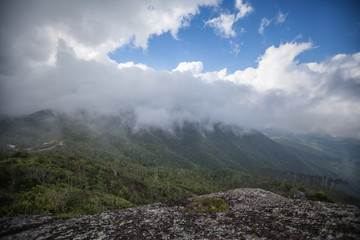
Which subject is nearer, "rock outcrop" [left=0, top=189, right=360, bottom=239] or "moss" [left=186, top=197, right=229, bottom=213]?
"rock outcrop" [left=0, top=189, right=360, bottom=239]

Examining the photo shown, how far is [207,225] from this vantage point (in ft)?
37.9

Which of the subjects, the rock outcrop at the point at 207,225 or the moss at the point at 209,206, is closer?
the rock outcrop at the point at 207,225

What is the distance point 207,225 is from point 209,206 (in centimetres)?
538

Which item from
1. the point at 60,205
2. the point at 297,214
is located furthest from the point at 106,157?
the point at 297,214

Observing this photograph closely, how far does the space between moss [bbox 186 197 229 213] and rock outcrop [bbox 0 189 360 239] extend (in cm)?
76

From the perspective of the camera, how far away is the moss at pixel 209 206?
15.5 m

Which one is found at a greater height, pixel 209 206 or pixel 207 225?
pixel 207 225

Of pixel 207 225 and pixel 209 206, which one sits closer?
pixel 207 225

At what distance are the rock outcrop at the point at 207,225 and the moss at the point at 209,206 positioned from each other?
764 mm

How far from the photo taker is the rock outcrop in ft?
29.7

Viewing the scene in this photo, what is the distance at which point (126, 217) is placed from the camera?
14195 mm

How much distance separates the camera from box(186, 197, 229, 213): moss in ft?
50.8

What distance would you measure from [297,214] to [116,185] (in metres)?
79.9

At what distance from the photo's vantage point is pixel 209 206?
54.3ft
